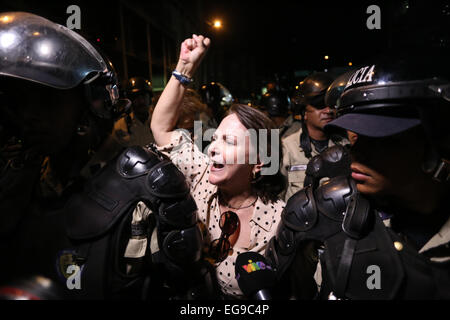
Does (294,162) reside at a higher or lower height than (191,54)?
lower

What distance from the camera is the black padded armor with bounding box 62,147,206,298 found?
1.16 metres

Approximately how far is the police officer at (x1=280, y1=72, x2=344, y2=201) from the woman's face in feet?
4.71

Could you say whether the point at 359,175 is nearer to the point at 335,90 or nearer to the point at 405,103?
the point at 405,103

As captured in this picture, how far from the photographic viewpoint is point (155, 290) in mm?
1382

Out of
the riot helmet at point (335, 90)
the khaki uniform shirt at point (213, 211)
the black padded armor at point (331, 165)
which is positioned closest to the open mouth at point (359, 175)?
the khaki uniform shirt at point (213, 211)

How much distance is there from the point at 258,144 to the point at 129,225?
100 centimetres

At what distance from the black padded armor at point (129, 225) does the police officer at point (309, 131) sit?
79.1 inches

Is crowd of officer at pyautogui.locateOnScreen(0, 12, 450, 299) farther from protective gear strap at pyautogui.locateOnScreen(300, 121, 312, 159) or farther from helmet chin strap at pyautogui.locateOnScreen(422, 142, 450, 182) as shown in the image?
protective gear strap at pyautogui.locateOnScreen(300, 121, 312, 159)

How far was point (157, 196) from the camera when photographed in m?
1.25

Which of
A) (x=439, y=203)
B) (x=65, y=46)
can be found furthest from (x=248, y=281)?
(x=65, y=46)

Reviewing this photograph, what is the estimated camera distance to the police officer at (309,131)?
10.6 ft

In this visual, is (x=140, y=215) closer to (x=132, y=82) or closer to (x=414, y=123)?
(x=414, y=123)

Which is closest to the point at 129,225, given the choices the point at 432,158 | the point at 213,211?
the point at 213,211

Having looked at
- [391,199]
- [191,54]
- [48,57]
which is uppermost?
[191,54]
